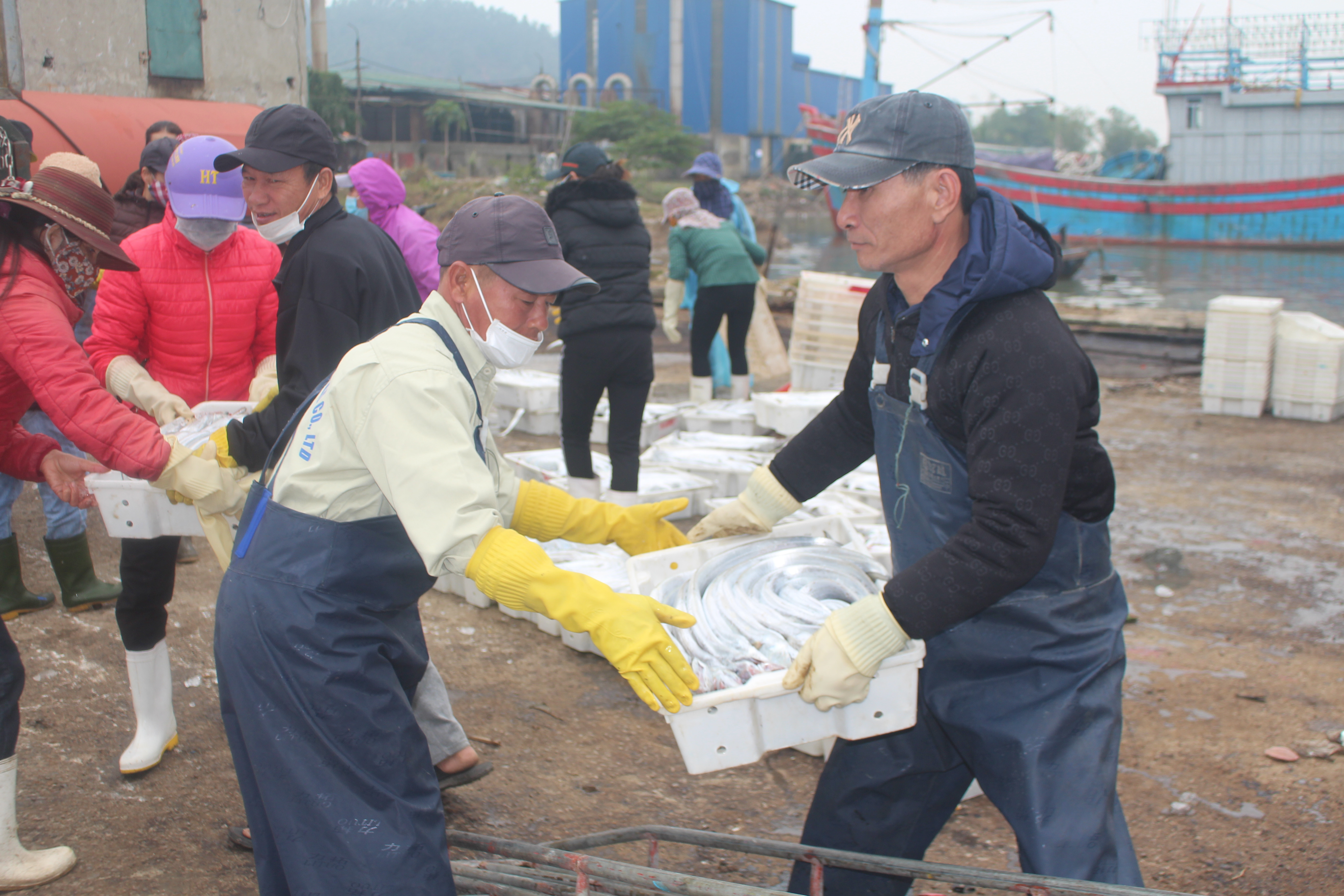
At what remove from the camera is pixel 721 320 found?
7.62 meters

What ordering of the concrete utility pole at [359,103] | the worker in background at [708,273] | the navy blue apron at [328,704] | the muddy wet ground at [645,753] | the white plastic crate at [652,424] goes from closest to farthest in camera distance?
the navy blue apron at [328,704] → the muddy wet ground at [645,753] → the white plastic crate at [652,424] → the worker in background at [708,273] → the concrete utility pole at [359,103]

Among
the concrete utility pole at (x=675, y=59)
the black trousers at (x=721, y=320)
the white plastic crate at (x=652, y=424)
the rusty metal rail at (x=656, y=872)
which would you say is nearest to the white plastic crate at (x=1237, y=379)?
the black trousers at (x=721, y=320)

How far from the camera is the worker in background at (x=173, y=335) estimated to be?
309cm

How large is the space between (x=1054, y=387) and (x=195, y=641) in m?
3.62

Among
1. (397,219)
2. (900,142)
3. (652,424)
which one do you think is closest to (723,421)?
(652,424)

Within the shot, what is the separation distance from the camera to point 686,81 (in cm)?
6297

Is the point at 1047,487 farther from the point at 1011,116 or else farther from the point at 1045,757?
the point at 1011,116

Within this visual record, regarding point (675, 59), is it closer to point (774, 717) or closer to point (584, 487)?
point (584, 487)

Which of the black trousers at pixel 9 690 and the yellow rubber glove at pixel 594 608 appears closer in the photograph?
the yellow rubber glove at pixel 594 608

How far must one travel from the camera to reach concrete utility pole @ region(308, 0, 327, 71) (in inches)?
760

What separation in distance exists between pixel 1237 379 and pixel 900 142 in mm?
7826

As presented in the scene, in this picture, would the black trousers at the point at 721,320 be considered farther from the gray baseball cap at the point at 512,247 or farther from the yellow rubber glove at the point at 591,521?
the gray baseball cap at the point at 512,247

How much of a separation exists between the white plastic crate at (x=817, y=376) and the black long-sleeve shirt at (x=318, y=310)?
515 centimetres

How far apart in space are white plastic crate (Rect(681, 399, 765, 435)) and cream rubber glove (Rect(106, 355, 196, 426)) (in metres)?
4.19
